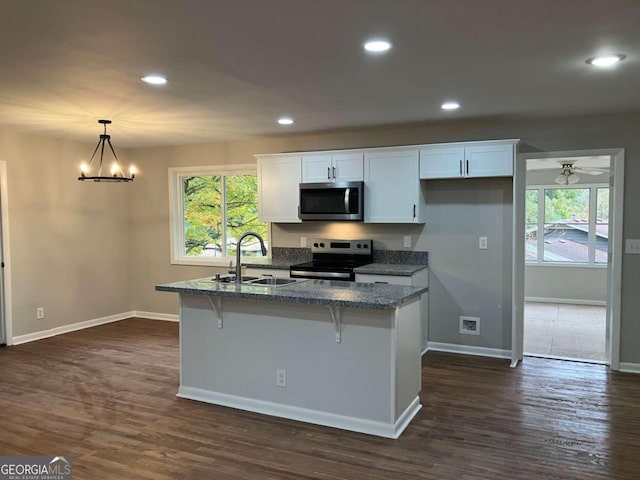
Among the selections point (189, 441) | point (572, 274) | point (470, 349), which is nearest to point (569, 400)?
point (470, 349)

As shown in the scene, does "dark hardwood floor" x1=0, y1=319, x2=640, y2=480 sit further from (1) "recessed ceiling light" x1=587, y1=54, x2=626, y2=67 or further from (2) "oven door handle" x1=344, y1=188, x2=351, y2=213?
(1) "recessed ceiling light" x1=587, y1=54, x2=626, y2=67

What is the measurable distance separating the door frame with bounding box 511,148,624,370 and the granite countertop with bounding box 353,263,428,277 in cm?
96

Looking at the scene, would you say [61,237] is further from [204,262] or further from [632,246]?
[632,246]

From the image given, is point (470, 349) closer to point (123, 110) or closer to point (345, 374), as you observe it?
point (345, 374)

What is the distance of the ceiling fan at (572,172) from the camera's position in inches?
295

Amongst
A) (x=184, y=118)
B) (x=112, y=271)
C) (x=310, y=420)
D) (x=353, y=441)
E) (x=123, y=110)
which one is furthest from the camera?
(x=112, y=271)

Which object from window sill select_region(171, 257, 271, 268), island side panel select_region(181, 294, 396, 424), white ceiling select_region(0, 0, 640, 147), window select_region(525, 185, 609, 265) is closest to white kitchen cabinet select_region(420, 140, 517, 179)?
white ceiling select_region(0, 0, 640, 147)

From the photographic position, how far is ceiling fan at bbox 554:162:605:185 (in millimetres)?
7488

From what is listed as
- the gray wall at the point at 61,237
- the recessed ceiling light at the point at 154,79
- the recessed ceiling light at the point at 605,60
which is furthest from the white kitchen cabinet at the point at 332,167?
the gray wall at the point at 61,237

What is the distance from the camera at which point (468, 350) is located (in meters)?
5.26

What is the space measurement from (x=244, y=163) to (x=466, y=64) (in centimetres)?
371

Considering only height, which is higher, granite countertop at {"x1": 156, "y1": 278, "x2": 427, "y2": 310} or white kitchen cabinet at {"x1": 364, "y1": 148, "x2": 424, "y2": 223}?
white kitchen cabinet at {"x1": 364, "y1": 148, "x2": 424, "y2": 223}

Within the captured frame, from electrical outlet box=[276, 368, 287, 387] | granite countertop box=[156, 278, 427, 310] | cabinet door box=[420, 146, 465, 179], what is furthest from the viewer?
cabinet door box=[420, 146, 465, 179]

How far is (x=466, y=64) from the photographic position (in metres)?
3.06
